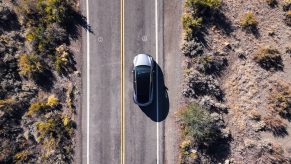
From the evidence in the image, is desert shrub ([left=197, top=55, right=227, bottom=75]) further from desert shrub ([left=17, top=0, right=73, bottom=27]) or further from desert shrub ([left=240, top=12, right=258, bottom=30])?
desert shrub ([left=17, top=0, right=73, bottom=27])

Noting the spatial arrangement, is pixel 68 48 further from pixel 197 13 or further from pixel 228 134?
pixel 228 134

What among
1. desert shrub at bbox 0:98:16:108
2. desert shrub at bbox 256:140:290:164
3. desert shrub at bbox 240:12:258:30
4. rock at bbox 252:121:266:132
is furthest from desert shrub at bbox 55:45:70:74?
desert shrub at bbox 256:140:290:164

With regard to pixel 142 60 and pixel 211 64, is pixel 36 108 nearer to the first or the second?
pixel 142 60

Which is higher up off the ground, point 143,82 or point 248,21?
point 248,21

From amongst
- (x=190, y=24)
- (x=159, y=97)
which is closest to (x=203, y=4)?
(x=190, y=24)

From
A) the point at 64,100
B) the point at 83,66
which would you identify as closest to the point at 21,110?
the point at 64,100
